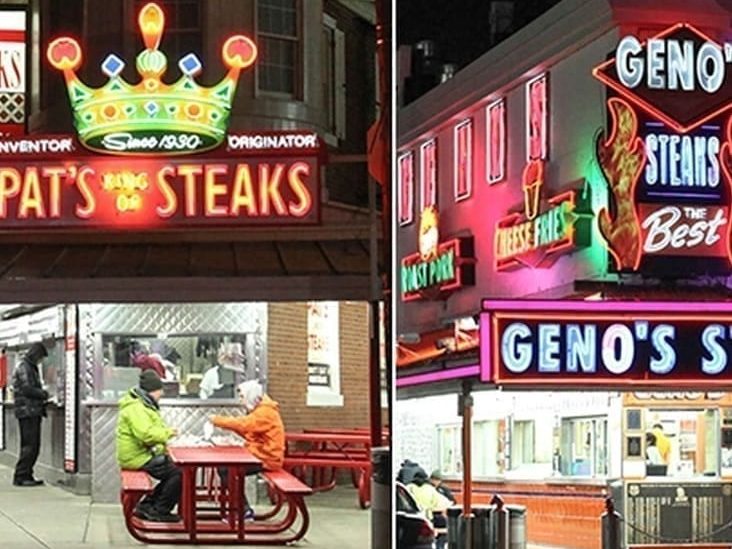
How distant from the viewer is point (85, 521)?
8242mm

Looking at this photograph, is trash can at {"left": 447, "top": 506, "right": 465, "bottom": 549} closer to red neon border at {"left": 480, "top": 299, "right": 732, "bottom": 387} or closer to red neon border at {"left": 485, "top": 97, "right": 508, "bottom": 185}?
red neon border at {"left": 480, "top": 299, "right": 732, "bottom": 387}

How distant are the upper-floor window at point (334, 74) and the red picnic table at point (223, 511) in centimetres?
196

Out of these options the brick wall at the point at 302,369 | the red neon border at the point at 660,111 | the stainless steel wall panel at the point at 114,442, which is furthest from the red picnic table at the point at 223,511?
the red neon border at the point at 660,111

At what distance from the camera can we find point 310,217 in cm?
702

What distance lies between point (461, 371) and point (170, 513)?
2901 mm

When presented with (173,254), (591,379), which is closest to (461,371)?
(591,379)

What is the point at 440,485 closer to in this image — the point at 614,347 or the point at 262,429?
the point at 614,347

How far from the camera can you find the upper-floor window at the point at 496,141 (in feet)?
23.2

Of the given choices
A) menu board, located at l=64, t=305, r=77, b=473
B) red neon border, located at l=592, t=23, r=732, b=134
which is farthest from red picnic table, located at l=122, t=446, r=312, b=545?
red neon border, located at l=592, t=23, r=732, b=134

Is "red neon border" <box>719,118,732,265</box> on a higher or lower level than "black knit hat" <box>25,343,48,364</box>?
higher

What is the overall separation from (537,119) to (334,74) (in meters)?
1.89

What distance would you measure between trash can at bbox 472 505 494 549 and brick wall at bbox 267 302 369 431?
2958mm

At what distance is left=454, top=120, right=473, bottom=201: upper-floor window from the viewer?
6812 mm

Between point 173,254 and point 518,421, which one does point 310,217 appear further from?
point 518,421
